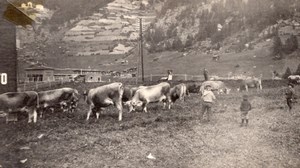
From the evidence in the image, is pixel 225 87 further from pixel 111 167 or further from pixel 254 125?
pixel 111 167

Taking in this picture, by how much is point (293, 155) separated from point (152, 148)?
191 centimetres

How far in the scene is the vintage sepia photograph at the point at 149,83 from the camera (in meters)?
4.67

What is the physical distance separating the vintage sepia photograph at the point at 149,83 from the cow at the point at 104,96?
2 centimetres

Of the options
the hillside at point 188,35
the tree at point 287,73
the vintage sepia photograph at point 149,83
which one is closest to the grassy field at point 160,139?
the vintage sepia photograph at point 149,83

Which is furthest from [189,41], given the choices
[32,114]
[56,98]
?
[32,114]

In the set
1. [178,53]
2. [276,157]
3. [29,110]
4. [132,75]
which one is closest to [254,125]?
[276,157]

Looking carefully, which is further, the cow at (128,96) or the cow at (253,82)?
the cow at (128,96)

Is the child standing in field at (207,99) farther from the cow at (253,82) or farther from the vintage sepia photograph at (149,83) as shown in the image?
the cow at (253,82)

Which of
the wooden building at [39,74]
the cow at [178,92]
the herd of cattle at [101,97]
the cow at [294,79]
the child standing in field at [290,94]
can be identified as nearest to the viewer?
the wooden building at [39,74]

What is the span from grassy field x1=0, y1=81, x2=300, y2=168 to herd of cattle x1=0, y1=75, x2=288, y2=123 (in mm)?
154

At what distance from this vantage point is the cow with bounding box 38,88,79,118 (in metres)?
5.62

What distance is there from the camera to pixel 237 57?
19.2 feet

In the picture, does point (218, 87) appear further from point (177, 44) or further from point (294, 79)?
point (294, 79)

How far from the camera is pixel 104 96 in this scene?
5836 millimetres
